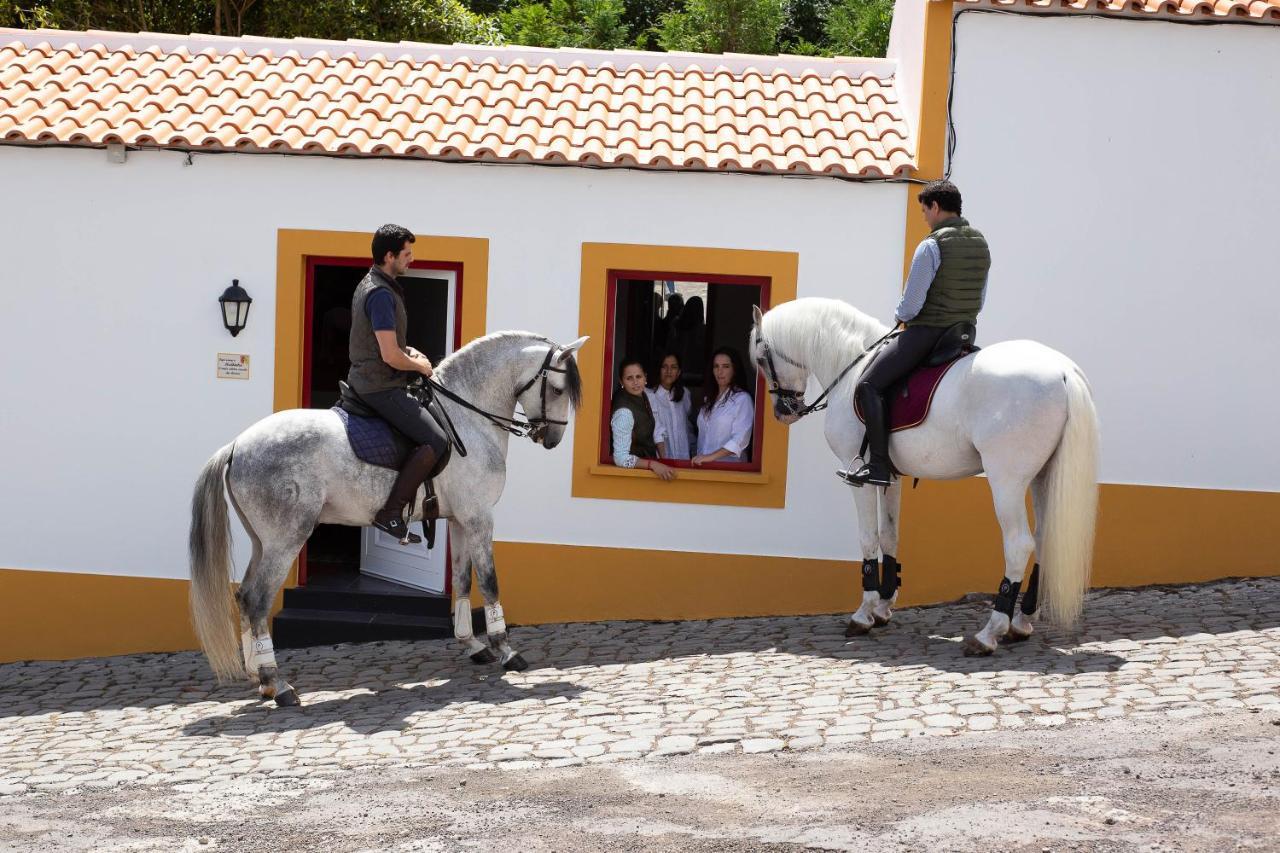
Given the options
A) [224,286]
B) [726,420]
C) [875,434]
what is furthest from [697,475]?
[224,286]

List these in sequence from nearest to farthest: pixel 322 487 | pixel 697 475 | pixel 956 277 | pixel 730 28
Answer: pixel 322 487, pixel 956 277, pixel 697 475, pixel 730 28

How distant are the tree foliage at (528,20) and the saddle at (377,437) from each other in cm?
1270

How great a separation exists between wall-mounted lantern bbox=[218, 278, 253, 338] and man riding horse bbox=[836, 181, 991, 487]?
4.57 metres

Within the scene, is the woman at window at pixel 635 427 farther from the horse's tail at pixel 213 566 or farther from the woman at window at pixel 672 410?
the horse's tail at pixel 213 566

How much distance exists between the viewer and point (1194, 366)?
963cm

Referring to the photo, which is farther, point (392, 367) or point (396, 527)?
point (396, 527)

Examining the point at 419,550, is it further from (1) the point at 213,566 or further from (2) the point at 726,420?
(1) the point at 213,566

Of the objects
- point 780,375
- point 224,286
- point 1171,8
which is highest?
point 1171,8

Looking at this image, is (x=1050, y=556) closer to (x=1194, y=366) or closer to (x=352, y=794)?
(x=1194, y=366)

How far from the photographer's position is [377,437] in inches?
310

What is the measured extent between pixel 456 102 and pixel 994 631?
19.1 ft

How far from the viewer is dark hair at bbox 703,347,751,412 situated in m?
9.98

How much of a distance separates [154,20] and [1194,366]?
15.6 meters

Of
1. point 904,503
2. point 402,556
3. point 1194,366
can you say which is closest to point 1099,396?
point 1194,366
